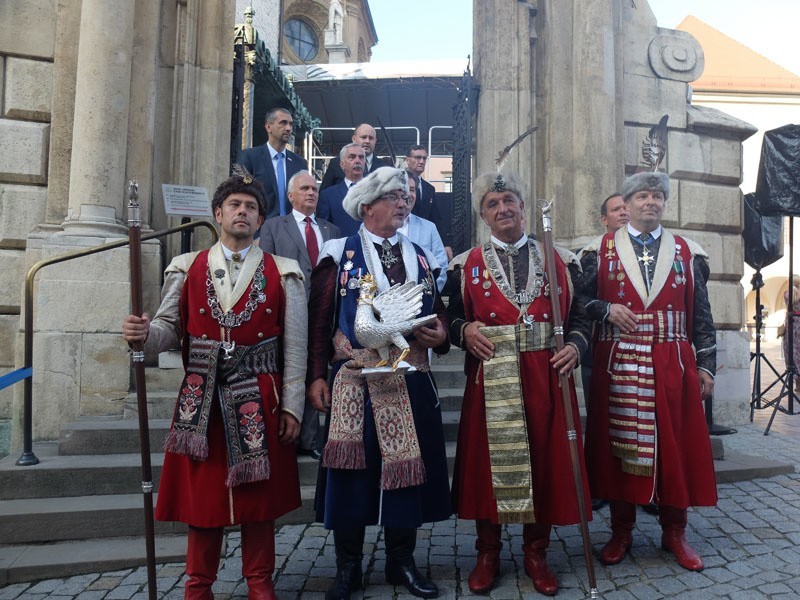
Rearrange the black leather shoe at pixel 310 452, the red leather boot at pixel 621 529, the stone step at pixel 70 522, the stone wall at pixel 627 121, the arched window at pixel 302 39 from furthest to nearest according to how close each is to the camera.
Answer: the arched window at pixel 302 39, the stone wall at pixel 627 121, the black leather shoe at pixel 310 452, the stone step at pixel 70 522, the red leather boot at pixel 621 529

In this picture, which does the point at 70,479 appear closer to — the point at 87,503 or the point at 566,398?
the point at 87,503

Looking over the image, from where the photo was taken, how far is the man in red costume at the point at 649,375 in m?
3.49

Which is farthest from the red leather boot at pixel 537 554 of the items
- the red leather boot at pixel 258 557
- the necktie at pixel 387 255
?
the necktie at pixel 387 255

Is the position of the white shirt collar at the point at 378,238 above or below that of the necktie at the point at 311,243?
below

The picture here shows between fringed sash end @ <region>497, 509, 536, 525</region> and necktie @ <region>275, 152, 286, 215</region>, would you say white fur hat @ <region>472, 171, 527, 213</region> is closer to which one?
fringed sash end @ <region>497, 509, 536, 525</region>

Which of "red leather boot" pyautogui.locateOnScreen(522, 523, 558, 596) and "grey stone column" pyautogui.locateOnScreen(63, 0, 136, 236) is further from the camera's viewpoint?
"grey stone column" pyautogui.locateOnScreen(63, 0, 136, 236)

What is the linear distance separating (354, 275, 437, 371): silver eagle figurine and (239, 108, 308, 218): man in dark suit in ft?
9.70

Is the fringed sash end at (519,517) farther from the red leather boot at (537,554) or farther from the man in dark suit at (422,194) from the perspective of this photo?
the man in dark suit at (422,194)

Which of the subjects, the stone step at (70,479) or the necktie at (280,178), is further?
the necktie at (280,178)

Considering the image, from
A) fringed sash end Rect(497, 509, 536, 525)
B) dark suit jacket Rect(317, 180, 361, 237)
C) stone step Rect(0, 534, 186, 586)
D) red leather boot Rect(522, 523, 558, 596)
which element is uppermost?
dark suit jacket Rect(317, 180, 361, 237)

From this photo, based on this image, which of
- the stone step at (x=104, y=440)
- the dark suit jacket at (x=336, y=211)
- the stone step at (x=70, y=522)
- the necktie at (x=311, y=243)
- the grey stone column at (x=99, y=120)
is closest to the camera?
the stone step at (x=70, y=522)

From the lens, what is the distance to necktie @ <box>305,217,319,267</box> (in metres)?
4.78

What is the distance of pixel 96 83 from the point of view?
5.68 m

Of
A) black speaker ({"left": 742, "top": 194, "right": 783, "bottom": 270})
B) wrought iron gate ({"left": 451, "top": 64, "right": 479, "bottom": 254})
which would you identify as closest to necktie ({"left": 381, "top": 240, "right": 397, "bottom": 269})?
wrought iron gate ({"left": 451, "top": 64, "right": 479, "bottom": 254})
